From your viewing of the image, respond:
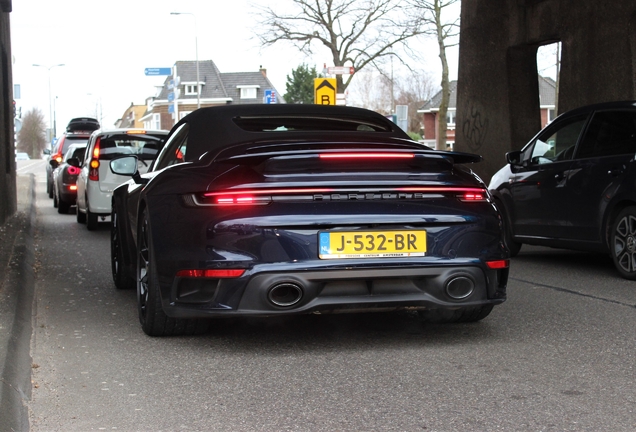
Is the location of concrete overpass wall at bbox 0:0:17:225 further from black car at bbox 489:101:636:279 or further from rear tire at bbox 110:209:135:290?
black car at bbox 489:101:636:279

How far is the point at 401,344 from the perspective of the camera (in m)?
5.55

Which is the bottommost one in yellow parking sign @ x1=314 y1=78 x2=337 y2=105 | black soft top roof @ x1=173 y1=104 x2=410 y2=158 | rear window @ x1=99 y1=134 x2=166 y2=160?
rear window @ x1=99 y1=134 x2=166 y2=160

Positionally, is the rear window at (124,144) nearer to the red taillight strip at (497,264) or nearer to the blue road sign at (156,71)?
the red taillight strip at (497,264)

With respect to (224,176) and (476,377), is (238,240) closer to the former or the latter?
(224,176)

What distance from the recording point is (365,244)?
5.04 meters

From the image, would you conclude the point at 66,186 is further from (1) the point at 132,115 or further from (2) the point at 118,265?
(1) the point at 132,115

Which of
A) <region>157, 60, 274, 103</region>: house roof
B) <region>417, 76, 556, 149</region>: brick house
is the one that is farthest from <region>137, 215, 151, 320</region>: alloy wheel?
<region>157, 60, 274, 103</region>: house roof

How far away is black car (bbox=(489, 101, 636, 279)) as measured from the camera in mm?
8453

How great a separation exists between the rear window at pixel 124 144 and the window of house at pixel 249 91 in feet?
286

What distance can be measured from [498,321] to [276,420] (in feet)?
8.47

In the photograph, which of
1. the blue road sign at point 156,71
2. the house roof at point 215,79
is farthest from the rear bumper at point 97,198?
the house roof at point 215,79

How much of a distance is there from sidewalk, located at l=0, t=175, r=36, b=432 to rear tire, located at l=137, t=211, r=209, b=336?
27.7 inches

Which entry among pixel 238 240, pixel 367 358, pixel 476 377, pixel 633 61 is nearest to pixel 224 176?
pixel 238 240

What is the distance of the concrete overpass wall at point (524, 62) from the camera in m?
13.7
